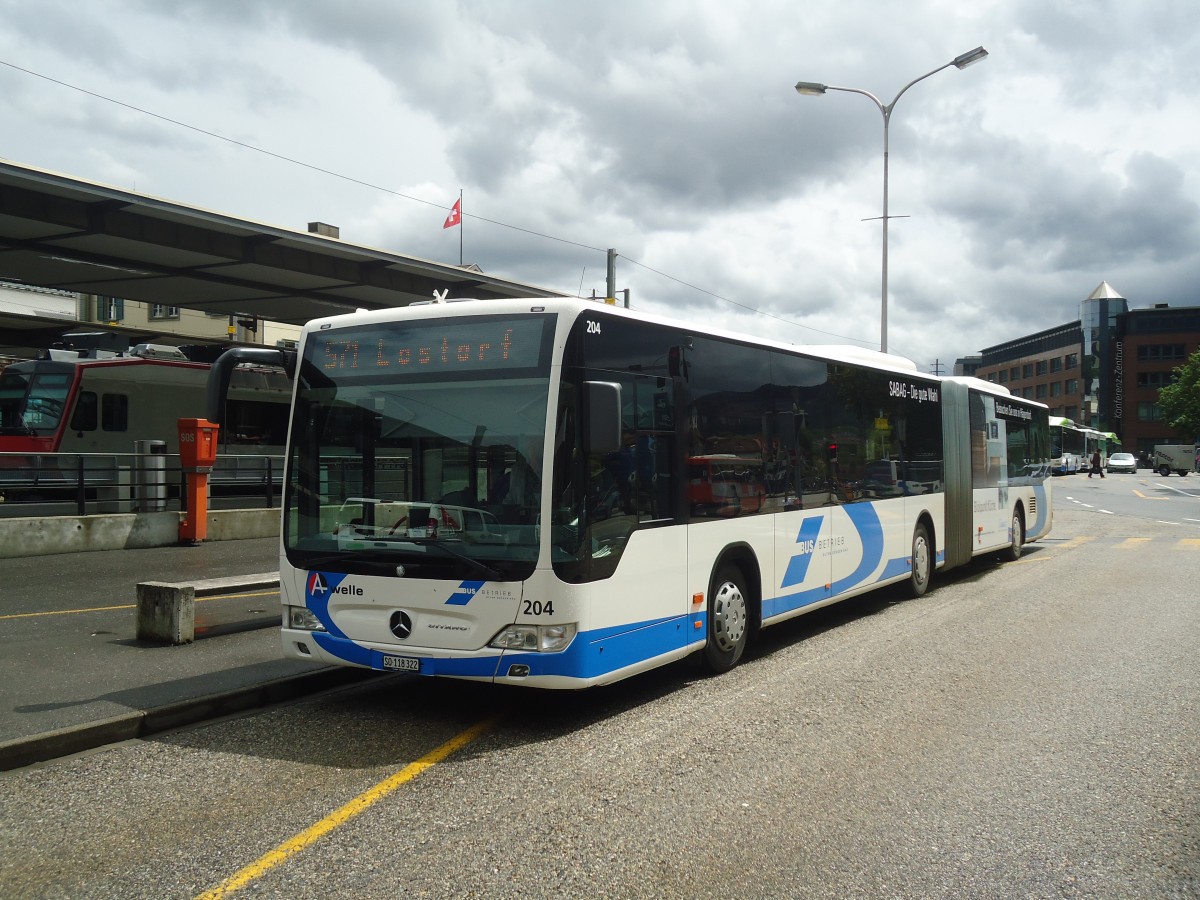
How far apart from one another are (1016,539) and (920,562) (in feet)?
17.6

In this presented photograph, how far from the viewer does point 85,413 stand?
23.6 metres

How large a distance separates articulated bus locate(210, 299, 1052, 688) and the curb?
1.75ft

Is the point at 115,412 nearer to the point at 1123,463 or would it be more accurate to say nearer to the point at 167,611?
the point at 167,611

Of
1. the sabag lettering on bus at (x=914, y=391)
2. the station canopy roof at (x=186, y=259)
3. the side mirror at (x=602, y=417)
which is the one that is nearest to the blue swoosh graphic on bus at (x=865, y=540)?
the sabag lettering on bus at (x=914, y=391)

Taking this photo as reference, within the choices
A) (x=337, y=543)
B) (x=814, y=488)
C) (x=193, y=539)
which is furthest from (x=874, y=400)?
(x=193, y=539)

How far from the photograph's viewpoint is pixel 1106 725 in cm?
660

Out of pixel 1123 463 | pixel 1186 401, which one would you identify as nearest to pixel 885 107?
pixel 1123 463

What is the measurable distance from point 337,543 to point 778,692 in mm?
3304

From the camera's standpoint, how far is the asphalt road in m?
4.28

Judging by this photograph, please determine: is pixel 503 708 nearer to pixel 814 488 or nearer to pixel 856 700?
pixel 856 700

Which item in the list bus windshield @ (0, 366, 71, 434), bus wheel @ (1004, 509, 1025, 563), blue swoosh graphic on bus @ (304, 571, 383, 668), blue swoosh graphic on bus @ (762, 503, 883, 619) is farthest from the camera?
bus windshield @ (0, 366, 71, 434)

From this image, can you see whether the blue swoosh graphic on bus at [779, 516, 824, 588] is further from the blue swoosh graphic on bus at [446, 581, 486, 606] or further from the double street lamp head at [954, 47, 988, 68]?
the double street lamp head at [954, 47, 988, 68]

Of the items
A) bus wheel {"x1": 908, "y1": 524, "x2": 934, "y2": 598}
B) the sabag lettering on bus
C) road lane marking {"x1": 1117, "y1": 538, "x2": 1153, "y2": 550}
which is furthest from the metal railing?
road lane marking {"x1": 1117, "y1": 538, "x2": 1153, "y2": 550}

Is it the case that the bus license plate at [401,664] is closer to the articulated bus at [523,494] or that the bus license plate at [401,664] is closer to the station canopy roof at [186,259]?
the articulated bus at [523,494]
